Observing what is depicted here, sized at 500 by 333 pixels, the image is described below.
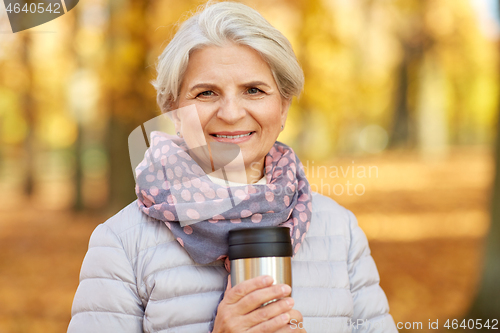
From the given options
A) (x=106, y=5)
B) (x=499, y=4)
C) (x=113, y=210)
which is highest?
(x=106, y=5)

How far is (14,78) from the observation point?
28.2 ft

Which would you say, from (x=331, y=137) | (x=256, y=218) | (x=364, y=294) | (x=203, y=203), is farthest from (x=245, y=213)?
(x=331, y=137)

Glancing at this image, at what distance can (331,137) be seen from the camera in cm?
1722

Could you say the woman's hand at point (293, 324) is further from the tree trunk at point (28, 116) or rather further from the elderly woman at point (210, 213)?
the tree trunk at point (28, 116)

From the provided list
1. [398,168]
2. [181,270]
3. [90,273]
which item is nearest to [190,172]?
[181,270]

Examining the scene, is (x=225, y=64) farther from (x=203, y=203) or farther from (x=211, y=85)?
(x=203, y=203)

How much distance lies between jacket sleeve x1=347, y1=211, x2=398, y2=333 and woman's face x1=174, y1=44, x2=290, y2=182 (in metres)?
0.56

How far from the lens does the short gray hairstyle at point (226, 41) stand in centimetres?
166

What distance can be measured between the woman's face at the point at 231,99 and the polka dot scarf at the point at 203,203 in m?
0.12

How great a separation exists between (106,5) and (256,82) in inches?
221

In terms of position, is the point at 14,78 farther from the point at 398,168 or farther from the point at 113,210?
the point at 398,168

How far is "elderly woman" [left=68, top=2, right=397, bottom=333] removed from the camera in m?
1.58

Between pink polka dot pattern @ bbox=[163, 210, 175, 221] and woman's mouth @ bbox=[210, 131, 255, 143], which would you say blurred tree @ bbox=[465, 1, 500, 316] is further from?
pink polka dot pattern @ bbox=[163, 210, 175, 221]

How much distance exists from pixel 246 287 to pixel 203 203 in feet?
1.17
